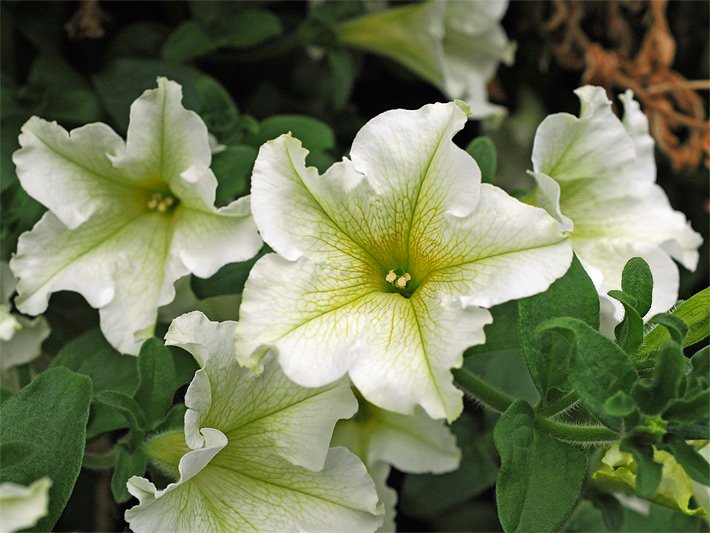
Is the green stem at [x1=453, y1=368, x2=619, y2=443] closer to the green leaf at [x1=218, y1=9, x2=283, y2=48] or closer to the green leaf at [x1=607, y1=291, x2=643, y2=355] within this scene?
the green leaf at [x1=607, y1=291, x2=643, y2=355]

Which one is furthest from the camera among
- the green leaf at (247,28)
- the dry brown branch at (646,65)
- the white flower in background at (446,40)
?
the dry brown branch at (646,65)

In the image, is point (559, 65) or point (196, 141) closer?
point (196, 141)

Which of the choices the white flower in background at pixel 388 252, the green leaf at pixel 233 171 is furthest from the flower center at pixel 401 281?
the green leaf at pixel 233 171

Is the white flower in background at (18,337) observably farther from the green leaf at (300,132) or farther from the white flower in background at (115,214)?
the green leaf at (300,132)

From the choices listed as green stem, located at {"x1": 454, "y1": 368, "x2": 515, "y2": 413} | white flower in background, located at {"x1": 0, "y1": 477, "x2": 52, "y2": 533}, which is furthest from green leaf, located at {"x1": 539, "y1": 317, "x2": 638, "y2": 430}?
white flower in background, located at {"x1": 0, "y1": 477, "x2": 52, "y2": 533}

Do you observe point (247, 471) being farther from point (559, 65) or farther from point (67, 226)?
point (559, 65)

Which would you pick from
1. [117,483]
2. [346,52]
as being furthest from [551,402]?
[346,52]
